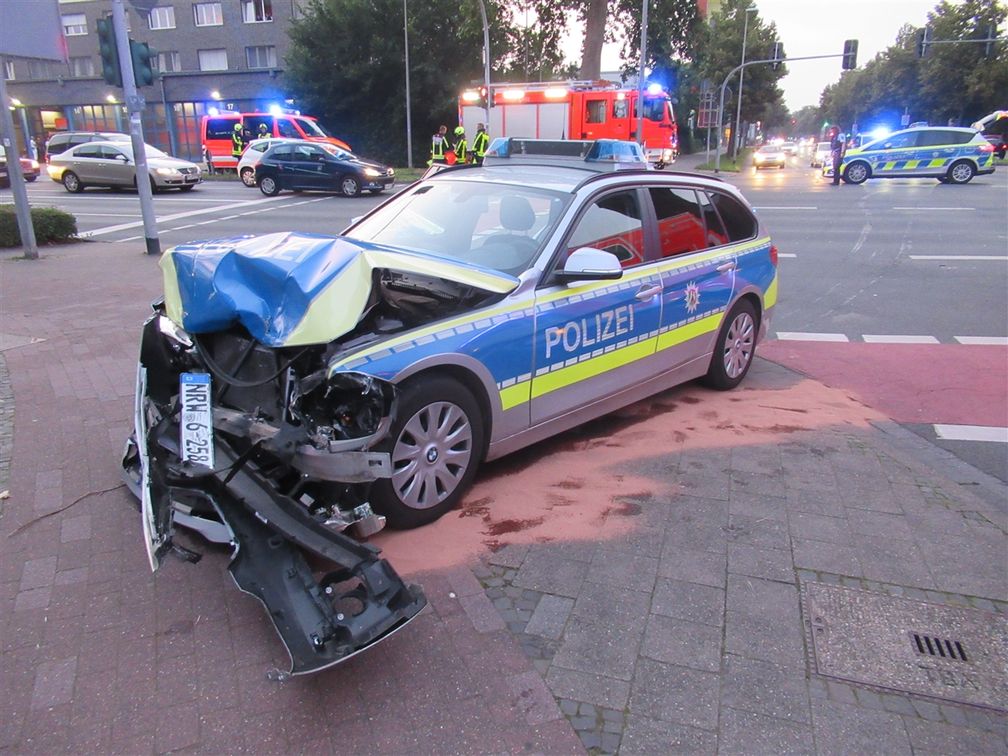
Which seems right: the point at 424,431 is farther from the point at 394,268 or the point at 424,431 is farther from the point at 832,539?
the point at 832,539

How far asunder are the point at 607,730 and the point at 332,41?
41.0 meters

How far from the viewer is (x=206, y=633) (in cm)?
301

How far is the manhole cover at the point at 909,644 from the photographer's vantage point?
287cm

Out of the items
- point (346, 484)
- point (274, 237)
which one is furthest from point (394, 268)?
point (346, 484)

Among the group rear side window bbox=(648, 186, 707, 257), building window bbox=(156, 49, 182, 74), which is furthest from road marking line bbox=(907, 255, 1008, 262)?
building window bbox=(156, 49, 182, 74)

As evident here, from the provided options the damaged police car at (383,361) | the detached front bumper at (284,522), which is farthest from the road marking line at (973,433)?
the detached front bumper at (284,522)

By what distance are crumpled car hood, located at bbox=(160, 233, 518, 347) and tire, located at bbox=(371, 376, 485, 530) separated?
0.51m

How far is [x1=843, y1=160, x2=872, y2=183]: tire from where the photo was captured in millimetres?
26750

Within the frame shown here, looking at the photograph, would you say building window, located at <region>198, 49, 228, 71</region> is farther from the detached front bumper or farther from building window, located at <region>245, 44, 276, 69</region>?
the detached front bumper

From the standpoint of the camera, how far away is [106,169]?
23766 mm

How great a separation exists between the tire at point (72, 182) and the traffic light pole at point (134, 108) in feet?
45.7

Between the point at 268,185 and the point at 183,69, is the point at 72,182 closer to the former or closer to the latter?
the point at 268,185

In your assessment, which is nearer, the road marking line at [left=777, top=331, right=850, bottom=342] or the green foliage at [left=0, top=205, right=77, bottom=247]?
the road marking line at [left=777, top=331, right=850, bottom=342]

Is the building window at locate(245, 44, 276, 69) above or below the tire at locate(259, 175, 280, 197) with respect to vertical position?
above
